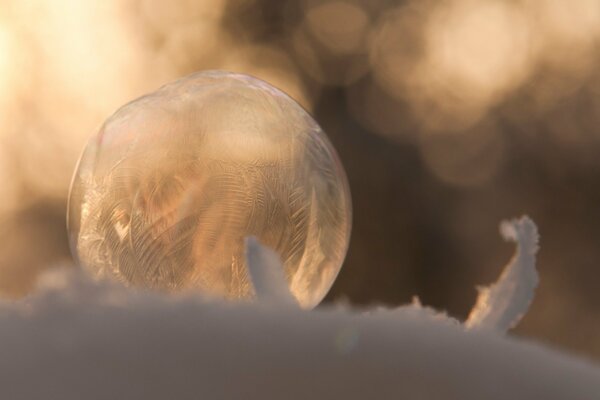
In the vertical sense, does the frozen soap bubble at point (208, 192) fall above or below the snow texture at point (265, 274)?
below

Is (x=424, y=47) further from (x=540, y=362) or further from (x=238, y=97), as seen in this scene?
(x=540, y=362)

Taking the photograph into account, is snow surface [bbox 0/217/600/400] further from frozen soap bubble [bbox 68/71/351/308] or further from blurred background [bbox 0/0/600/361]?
blurred background [bbox 0/0/600/361]

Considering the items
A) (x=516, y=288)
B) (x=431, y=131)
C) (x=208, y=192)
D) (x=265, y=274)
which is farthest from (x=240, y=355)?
(x=431, y=131)

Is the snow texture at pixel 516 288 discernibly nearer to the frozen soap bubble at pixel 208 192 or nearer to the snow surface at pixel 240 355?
the snow surface at pixel 240 355

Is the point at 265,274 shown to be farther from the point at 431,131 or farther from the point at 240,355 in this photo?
the point at 431,131

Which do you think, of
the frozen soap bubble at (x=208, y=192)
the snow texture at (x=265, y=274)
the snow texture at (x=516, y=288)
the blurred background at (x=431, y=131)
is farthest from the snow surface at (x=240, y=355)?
the blurred background at (x=431, y=131)

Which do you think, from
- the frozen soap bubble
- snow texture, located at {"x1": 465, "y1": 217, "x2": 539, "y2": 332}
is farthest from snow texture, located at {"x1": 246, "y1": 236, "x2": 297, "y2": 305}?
the frozen soap bubble
